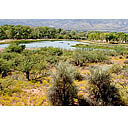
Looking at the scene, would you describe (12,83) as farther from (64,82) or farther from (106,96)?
(106,96)

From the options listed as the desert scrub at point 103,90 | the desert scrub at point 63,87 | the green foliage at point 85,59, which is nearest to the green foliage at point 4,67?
the desert scrub at point 63,87

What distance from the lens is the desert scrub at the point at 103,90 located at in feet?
13.1

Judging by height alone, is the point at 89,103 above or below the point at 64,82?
below

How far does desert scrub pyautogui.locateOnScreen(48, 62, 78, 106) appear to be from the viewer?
374 cm

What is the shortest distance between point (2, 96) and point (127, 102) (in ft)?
13.1

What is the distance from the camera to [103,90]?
4160mm

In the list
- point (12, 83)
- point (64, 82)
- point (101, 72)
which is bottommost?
point (12, 83)

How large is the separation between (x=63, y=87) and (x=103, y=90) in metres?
1.31

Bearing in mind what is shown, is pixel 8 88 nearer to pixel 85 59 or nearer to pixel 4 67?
pixel 4 67

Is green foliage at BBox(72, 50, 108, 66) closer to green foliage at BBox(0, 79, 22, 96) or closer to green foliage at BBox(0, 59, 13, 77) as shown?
green foliage at BBox(0, 59, 13, 77)

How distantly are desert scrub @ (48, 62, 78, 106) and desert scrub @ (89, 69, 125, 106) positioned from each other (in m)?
0.63

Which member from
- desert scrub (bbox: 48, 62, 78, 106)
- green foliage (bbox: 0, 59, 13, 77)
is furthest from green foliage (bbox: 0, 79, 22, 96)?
desert scrub (bbox: 48, 62, 78, 106)
